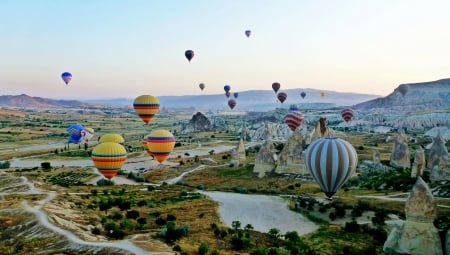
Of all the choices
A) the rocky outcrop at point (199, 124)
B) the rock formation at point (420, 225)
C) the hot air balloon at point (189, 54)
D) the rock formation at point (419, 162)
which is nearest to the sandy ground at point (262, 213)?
the rock formation at point (420, 225)

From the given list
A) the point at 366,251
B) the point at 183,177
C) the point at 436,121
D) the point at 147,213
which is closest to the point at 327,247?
the point at 366,251

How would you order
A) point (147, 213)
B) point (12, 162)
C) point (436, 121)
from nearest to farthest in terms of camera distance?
point (147, 213)
point (12, 162)
point (436, 121)

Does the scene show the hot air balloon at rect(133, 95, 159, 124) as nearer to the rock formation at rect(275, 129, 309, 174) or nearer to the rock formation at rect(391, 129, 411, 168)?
the rock formation at rect(275, 129, 309, 174)

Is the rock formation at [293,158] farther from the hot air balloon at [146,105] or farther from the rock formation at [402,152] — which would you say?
the hot air balloon at [146,105]

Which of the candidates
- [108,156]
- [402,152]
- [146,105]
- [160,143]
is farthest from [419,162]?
[146,105]

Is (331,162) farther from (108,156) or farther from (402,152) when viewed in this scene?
(402,152)

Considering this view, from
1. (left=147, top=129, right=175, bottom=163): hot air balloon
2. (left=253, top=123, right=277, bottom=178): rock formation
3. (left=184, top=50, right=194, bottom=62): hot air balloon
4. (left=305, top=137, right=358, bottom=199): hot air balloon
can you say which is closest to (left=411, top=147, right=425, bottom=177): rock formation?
(left=305, top=137, right=358, bottom=199): hot air balloon

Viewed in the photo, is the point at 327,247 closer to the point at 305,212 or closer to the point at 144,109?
the point at 305,212
